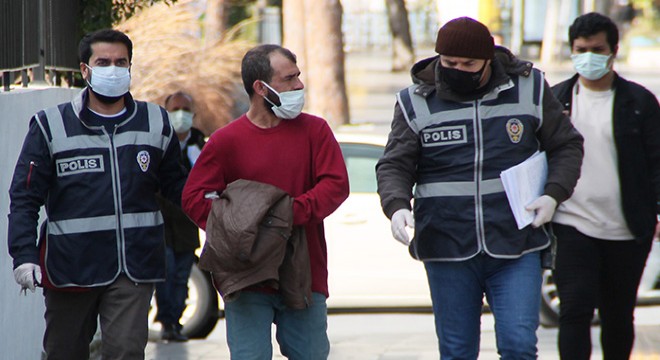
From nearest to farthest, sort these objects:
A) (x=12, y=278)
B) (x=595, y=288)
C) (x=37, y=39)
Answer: (x=595, y=288) → (x=12, y=278) → (x=37, y=39)

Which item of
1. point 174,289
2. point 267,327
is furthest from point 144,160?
point 174,289

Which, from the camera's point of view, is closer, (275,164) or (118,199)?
(275,164)

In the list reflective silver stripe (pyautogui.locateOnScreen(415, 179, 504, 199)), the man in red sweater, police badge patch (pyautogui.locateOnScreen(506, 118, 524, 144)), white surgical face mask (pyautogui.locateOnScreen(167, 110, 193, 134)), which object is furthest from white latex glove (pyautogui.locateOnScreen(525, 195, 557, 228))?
white surgical face mask (pyautogui.locateOnScreen(167, 110, 193, 134))

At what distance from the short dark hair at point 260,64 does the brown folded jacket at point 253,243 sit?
1.48ft

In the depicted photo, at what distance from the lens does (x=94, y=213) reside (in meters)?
5.18

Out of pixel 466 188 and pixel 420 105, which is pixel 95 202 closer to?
pixel 420 105

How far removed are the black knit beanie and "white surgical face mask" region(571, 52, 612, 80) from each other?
3.49ft

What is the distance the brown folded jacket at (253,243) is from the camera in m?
4.84

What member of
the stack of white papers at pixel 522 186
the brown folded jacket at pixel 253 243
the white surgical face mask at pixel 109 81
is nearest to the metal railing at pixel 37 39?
the white surgical face mask at pixel 109 81

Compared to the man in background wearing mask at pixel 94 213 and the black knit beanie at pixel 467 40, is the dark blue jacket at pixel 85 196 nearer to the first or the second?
the man in background wearing mask at pixel 94 213

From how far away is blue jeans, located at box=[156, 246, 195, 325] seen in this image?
8.94m

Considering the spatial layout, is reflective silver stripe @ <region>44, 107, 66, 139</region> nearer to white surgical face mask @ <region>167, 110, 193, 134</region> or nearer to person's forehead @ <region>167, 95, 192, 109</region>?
white surgical face mask @ <region>167, 110, 193, 134</region>

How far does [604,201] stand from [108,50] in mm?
2447

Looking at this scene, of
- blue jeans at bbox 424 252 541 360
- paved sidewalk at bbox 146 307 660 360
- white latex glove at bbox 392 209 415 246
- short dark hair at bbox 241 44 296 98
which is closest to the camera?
white latex glove at bbox 392 209 415 246
